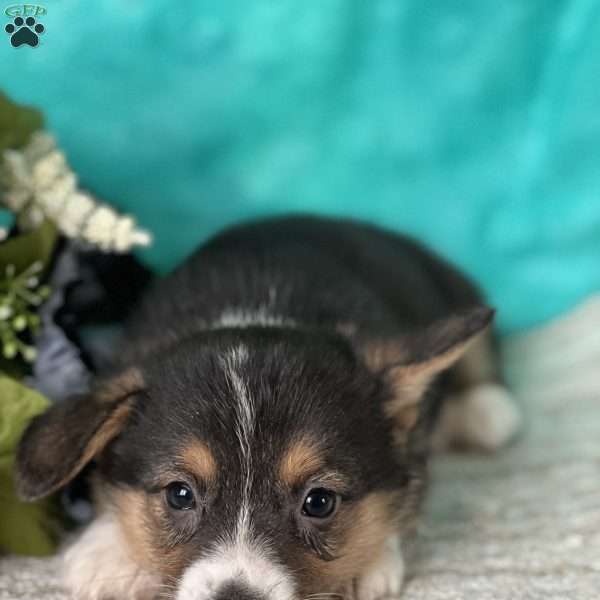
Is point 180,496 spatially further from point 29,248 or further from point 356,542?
point 29,248

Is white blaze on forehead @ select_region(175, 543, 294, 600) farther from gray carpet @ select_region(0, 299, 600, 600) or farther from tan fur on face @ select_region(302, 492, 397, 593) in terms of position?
gray carpet @ select_region(0, 299, 600, 600)

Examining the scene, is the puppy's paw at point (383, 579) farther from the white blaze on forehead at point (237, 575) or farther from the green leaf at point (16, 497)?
the green leaf at point (16, 497)

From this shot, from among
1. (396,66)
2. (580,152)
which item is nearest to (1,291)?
(396,66)

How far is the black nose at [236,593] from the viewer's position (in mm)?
2002

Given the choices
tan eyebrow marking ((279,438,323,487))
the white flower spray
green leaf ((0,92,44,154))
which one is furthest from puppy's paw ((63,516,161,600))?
green leaf ((0,92,44,154))

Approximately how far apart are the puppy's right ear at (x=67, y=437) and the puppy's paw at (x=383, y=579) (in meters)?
0.75

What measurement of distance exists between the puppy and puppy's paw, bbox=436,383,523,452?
0.78 metres

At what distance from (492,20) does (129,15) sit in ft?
4.71

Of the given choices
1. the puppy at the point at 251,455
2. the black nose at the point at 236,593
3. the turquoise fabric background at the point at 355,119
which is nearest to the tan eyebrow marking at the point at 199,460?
the puppy at the point at 251,455

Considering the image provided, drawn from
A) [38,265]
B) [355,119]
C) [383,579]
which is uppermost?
[355,119]

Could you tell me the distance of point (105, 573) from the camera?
2.34 metres

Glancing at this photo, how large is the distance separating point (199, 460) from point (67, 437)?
13.2 inches

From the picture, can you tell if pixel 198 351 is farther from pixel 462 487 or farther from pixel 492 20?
pixel 492 20

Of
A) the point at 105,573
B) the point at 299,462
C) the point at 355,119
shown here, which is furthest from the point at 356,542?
the point at 355,119
